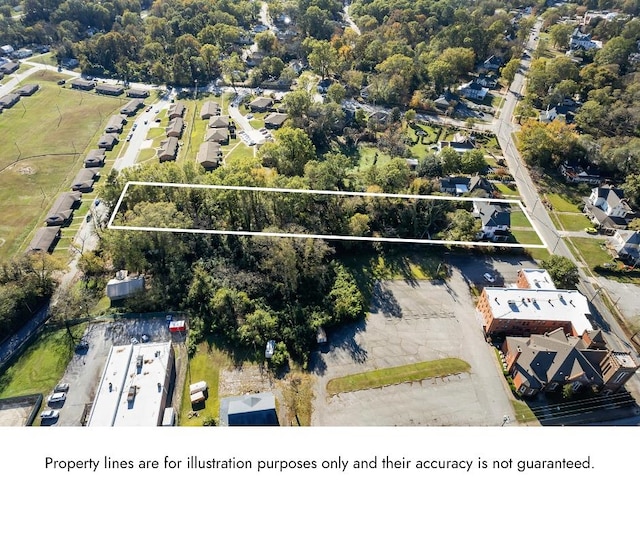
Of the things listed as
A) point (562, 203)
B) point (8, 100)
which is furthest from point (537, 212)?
point (8, 100)

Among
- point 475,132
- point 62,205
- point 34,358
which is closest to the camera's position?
point 34,358

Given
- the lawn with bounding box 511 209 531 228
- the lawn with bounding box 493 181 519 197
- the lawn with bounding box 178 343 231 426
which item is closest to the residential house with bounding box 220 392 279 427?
the lawn with bounding box 178 343 231 426

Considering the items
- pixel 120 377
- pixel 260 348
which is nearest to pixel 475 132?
pixel 260 348

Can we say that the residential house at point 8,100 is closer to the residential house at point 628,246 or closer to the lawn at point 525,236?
the lawn at point 525,236

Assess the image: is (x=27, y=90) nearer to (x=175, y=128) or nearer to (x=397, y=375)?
(x=175, y=128)

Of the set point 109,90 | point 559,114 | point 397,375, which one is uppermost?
point 109,90

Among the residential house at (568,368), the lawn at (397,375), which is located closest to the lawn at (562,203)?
the residential house at (568,368)

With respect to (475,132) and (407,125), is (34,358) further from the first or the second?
(475,132)
